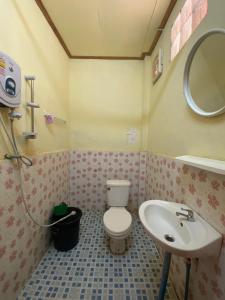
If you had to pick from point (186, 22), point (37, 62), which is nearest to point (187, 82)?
point (186, 22)

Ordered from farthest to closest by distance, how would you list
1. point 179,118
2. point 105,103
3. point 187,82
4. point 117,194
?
point 105,103 → point 117,194 → point 179,118 → point 187,82

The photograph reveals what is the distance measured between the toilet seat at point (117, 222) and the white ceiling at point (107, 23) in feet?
6.88

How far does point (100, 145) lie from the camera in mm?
2369

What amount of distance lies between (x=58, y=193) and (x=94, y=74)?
177cm

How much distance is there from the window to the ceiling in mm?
268

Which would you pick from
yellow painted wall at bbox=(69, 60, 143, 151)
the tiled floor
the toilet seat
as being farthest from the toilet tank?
yellow painted wall at bbox=(69, 60, 143, 151)

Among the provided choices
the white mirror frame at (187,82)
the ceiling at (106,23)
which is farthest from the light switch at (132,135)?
the white mirror frame at (187,82)

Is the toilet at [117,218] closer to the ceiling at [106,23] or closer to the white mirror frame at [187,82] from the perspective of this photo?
the white mirror frame at [187,82]

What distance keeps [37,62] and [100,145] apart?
4.29 feet

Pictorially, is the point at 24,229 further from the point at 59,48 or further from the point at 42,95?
the point at 59,48

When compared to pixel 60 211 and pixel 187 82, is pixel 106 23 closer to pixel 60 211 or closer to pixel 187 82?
pixel 187 82

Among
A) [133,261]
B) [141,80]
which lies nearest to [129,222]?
[133,261]

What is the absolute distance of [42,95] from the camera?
1.52 m

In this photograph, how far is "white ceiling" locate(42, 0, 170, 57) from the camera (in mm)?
1414
